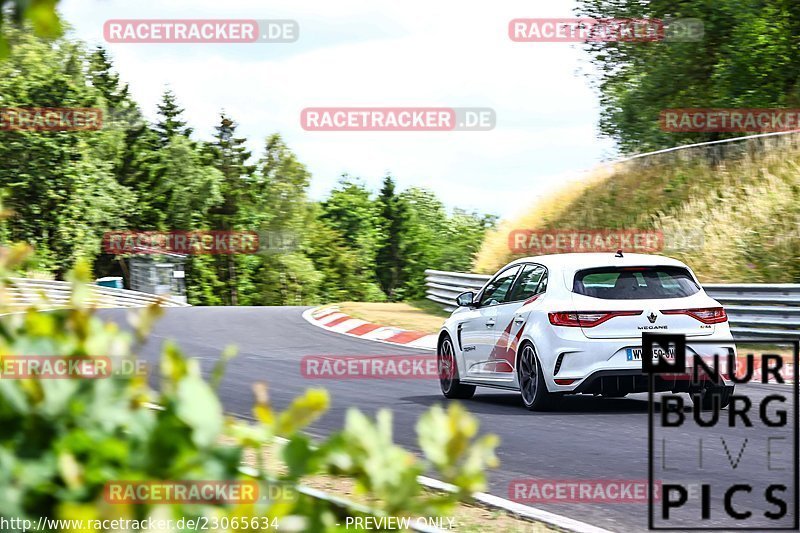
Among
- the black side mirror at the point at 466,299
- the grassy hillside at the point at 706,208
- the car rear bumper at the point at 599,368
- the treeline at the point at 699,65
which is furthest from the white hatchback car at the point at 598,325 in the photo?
the treeline at the point at 699,65

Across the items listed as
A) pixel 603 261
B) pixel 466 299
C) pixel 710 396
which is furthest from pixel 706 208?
pixel 603 261

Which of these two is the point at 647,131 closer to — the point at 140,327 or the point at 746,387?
the point at 746,387

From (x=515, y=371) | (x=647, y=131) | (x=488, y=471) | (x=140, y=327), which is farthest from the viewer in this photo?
(x=647, y=131)

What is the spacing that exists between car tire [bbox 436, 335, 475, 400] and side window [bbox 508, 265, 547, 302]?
4.42 feet

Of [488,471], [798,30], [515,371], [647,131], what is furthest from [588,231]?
[488,471]

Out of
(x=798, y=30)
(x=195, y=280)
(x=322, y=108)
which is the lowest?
(x=195, y=280)

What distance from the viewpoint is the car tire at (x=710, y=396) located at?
1103cm

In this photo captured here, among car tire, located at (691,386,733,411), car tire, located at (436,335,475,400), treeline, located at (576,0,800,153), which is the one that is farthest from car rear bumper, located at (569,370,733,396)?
treeline, located at (576,0,800,153)

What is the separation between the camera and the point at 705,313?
10805 millimetres

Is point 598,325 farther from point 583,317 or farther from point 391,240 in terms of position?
point 391,240

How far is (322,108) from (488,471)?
12199mm

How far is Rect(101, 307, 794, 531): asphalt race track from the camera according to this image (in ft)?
25.5

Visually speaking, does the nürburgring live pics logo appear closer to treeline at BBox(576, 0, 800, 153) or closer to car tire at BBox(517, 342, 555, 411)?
car tire at BBox(517, 342, 555, 411)

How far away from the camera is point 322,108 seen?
1942 cm
